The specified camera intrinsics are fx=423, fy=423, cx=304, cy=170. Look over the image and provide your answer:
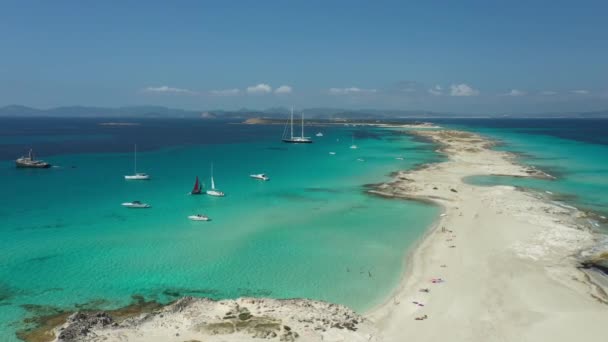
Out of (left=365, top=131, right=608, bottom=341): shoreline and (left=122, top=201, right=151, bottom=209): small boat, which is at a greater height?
(left=122, top=201, right=151, bottom=209): small boat

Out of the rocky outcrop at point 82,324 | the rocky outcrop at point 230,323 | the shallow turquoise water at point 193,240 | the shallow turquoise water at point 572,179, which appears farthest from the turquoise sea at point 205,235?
the rocky outcrop at point 82,324

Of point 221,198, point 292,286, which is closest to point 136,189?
point 221,198

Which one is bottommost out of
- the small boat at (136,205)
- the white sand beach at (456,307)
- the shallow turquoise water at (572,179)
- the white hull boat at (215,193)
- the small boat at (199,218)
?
the white sand beach at (456,307)

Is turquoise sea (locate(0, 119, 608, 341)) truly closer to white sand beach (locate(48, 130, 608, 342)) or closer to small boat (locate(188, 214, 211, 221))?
small boat (locate(188, 214, 211, 221))

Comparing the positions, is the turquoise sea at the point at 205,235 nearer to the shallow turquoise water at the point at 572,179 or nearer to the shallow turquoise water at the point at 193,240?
the shallow turquoise water at the point at 193,240

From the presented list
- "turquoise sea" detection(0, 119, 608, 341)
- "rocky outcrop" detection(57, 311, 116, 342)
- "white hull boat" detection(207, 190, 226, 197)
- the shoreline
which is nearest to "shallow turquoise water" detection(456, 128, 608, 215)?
"turquoise sea" detection(0, 119, 608, 341)

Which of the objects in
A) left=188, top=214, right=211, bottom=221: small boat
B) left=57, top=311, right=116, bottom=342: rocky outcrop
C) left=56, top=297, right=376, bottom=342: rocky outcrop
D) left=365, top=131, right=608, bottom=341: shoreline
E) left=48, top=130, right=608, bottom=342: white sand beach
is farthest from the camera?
left=188, top=214, right=211, bottom=221: small boat
